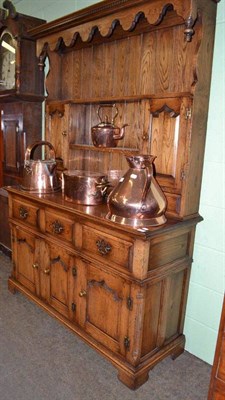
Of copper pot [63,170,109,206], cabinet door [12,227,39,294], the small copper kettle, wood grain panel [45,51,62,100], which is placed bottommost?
cabinet door [12,227,39,294]

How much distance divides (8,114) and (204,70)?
1.81 m

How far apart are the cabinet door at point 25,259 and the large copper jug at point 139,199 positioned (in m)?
0.87

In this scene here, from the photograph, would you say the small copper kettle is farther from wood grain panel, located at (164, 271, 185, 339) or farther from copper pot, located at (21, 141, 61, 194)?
wood grain panel, located at (164, 271, 185, 339)

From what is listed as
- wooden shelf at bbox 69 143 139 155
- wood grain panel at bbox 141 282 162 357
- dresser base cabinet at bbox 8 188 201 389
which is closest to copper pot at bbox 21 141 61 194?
dresser base cabinet at bbox 8 188 201 389

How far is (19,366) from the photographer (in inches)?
70.4

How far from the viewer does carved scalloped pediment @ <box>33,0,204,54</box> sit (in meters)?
1.46

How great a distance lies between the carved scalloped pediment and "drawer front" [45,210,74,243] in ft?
3.51

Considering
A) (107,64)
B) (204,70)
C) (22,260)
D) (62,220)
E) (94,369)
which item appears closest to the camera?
(204,70)

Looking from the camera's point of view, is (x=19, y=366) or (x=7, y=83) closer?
(x=19, y=366)

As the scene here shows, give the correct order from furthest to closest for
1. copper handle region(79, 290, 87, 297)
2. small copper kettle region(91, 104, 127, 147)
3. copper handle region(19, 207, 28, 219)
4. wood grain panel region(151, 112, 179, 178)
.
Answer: copper handle region(19, 207, 28, 219) < small copper kettle region(91, 104, 127, 147) < copper handle region(79, 290, 87, 297) < wood grain panel region(151, 112, 179, 178)

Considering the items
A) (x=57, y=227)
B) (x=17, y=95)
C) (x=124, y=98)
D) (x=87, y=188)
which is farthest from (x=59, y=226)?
(x=17, y=95)

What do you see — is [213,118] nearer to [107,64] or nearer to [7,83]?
[107,64]

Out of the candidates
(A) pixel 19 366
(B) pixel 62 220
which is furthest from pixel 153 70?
(A) pixel 19 366

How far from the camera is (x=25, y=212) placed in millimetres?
2223
